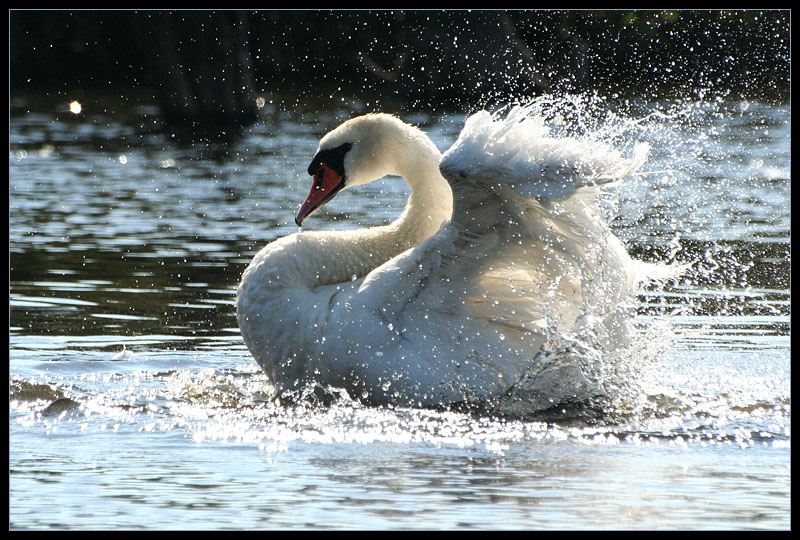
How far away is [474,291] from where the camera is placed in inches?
236

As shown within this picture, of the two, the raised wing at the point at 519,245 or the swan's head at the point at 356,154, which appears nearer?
the raised wing at the point at 519,245

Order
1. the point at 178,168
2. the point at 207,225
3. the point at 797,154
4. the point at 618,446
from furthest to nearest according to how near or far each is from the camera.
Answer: the point at 178,168
the point at 207,225
the point at 797,154
the point at 618,446

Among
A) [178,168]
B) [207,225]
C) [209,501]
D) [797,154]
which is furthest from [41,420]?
[178,168]

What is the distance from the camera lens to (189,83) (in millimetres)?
23625

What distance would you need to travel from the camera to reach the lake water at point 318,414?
423cm

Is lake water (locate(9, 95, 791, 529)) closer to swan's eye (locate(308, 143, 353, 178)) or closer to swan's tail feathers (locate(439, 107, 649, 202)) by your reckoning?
swan's tail feathers (locate(439, 107, 649, 202))

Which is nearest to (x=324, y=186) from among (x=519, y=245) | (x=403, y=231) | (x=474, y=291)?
(x=403, y=231)

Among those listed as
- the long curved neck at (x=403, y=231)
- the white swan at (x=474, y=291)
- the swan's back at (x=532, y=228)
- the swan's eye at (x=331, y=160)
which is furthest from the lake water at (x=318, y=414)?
the swan's eye at (x=331, y=160)

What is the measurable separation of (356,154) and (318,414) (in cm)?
172

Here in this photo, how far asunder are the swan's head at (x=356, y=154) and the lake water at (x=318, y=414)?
3.00 feet

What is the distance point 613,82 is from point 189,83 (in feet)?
36.6

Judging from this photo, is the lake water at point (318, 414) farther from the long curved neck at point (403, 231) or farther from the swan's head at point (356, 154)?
the swan's head at point (356, 154)

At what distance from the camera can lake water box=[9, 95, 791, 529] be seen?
423cm

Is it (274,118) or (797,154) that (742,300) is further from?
(274,118)
